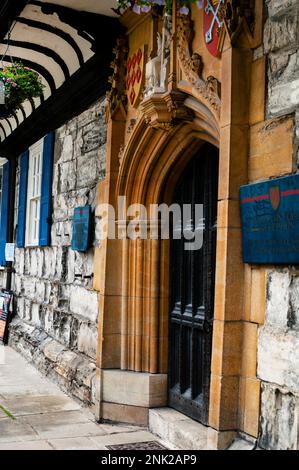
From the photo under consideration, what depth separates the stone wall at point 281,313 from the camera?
292 centimetres

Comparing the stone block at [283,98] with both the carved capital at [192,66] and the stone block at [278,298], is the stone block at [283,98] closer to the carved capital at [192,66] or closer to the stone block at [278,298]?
the carved capital at [192,66]

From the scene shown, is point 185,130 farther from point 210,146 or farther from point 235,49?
point 235,49

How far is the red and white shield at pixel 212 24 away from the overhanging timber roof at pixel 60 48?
1.33m

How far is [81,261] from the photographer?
6.12 metres

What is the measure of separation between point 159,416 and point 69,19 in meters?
3.29

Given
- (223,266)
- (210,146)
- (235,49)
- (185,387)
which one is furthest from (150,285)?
(235,49)

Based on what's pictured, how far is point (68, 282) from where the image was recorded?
21.5 ft

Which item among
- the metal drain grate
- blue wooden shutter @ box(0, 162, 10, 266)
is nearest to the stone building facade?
the metal drain grate

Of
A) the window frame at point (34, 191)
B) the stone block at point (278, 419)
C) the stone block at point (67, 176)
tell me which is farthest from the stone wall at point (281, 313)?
the window frame at point (34, 191)

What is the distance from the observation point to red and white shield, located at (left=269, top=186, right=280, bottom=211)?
2998 millimetres

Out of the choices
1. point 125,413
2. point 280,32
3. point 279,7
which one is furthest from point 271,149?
point 125,413

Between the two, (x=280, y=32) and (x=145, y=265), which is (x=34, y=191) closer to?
(x=145, y=265)

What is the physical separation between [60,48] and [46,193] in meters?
1.78

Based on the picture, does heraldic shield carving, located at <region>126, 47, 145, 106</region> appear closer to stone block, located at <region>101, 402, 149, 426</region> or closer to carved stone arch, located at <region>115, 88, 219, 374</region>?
carved stone arch, located at <region>115, 88, 219, 374</region>
